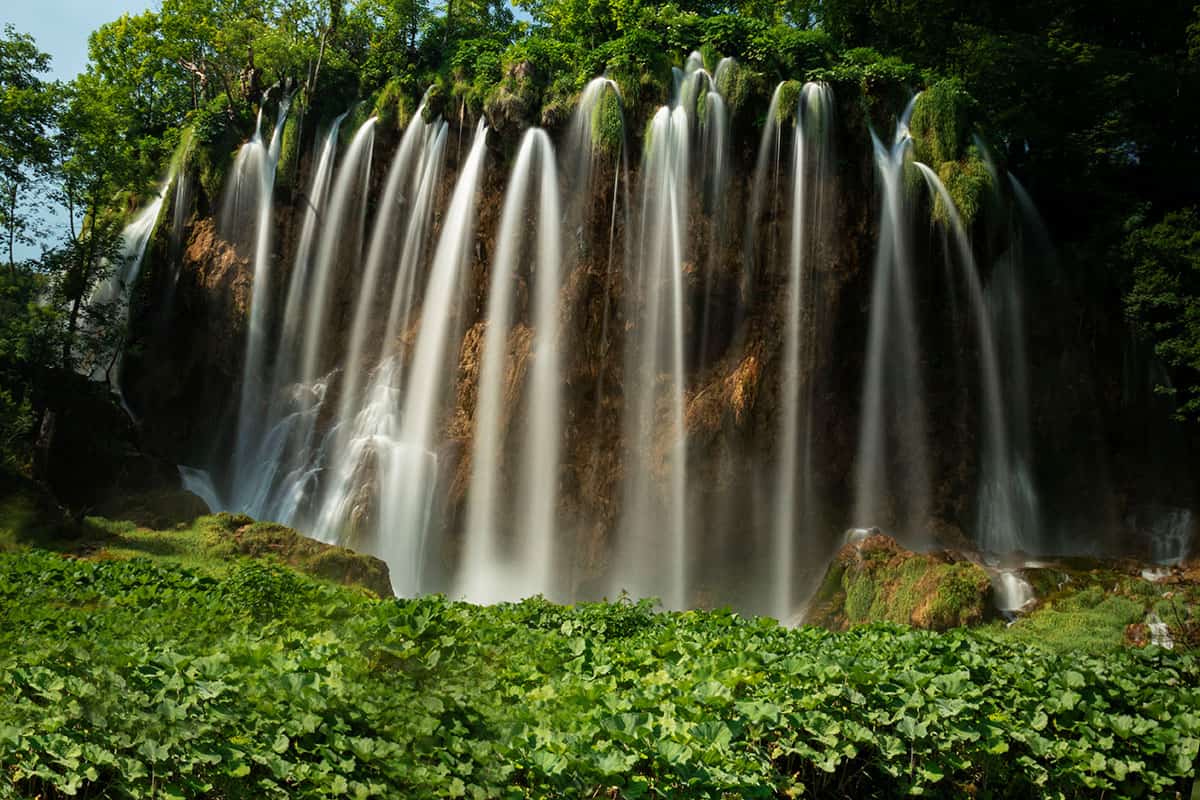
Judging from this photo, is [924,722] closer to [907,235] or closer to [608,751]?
[608,751]

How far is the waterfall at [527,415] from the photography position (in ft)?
52.8

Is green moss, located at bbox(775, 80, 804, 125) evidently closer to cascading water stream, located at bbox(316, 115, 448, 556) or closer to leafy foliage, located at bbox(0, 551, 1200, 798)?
cascading water stream, located at bbox(316, 115, 448, 556)

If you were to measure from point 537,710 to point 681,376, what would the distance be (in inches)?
472

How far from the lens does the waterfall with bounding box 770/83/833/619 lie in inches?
618

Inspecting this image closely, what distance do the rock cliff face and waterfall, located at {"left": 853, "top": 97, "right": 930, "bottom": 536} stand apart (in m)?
0.20

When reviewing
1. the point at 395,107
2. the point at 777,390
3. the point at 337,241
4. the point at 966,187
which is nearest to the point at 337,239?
the point at 337,241

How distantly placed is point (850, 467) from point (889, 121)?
21.8ft

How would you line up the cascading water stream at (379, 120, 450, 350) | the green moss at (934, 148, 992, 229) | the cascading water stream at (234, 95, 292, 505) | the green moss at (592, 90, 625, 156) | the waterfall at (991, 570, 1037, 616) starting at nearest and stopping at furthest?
1. the waterfall at (991, 570, 1037, 616)
2. the green moss at (934, 148, 992, 229)
3. the green moss at (592, 90, 625, 156)
4. the cascading water stream at (379, 120, 450, 350)
5. the cascading water stream at (234, 95, 292, 505)

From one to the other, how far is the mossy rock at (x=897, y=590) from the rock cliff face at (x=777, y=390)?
8.35ft

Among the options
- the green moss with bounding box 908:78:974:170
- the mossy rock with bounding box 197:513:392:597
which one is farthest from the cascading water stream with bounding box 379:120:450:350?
the green moss with bounding box 908:78:974:170

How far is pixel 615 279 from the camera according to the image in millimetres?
16672

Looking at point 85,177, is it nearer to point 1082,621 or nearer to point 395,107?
point 395,107

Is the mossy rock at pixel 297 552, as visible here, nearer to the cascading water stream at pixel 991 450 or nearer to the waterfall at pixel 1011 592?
the waterfall at pixel 1011 592

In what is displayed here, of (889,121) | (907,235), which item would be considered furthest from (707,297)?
(889,121)
